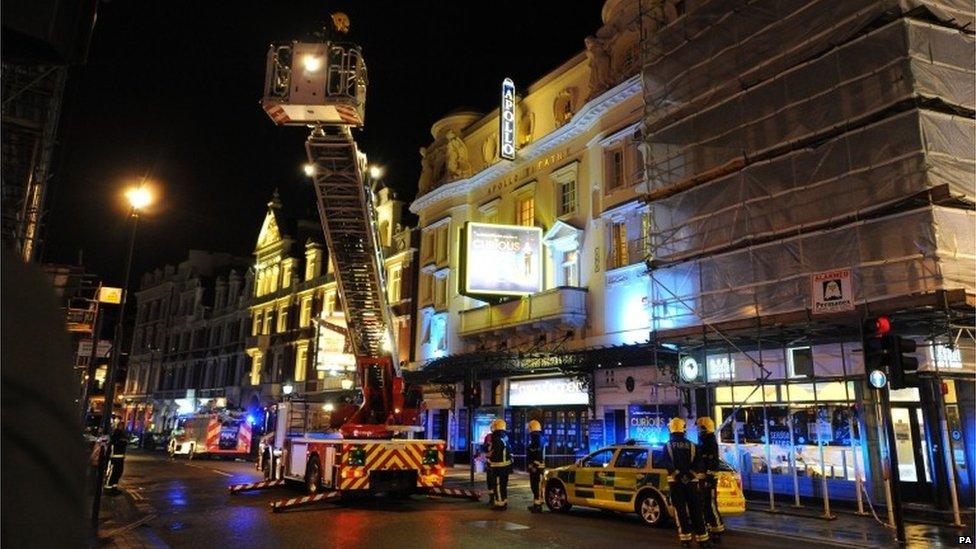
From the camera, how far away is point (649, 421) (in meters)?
22.0

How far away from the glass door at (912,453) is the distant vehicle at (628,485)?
4.66 m

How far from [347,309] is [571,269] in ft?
36.3

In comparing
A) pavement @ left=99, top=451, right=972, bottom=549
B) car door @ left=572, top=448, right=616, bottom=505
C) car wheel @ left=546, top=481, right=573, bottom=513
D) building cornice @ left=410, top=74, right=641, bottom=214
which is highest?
building cornice @ left=410, top=74, right=641, bottom=214

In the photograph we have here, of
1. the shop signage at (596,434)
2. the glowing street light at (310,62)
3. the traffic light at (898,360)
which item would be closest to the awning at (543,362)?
the shop signage at (596,434)

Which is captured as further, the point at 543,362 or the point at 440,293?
the point at 440,293

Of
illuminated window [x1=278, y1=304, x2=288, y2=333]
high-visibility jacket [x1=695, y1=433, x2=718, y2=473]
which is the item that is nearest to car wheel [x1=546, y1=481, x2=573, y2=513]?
high-visibility jacket [x1=695, y1=433, x2=718, y2=473]

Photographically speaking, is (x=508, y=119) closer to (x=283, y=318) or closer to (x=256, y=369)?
(x=283, y=318)

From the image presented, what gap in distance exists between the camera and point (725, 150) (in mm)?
18406

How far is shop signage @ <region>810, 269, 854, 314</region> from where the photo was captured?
13266mm

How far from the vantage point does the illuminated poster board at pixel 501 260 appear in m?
26.8

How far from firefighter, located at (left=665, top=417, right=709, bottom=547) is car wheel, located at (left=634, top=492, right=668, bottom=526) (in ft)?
5.42

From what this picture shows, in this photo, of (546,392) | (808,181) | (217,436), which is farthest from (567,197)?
(217,436)

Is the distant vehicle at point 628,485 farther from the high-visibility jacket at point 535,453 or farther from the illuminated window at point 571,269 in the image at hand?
the illuminated window at point 571,269

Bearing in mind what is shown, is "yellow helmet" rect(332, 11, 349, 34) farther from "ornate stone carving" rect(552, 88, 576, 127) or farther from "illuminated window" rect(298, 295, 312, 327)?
"illuminated window" rect(298, 295, 312, 327)
